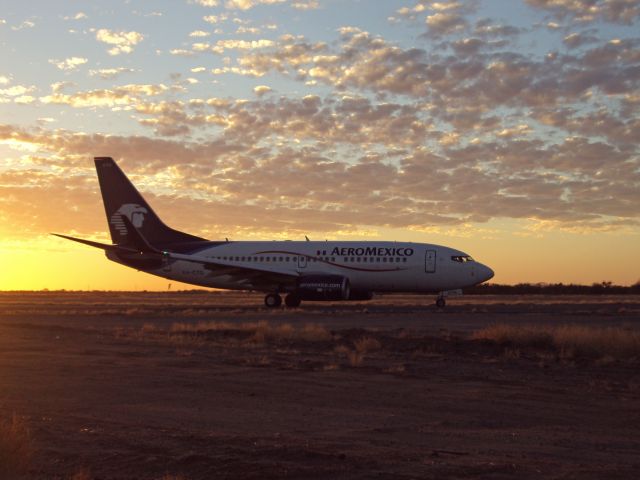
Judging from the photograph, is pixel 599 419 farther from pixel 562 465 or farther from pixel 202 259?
pixel 202 259

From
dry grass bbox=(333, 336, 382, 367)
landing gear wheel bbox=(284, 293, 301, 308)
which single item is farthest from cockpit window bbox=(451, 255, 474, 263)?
dry grass bbox=(333, 336, 382, 367)

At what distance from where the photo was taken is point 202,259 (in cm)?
4675

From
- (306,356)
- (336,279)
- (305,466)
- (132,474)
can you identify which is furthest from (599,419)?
(336,279)

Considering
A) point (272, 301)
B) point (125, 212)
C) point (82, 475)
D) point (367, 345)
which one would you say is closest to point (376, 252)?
point (272, 301)

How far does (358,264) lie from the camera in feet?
150

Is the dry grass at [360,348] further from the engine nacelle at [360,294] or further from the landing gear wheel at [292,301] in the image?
the engine nacelle at [360,294]

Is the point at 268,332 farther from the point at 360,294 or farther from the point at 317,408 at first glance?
the point at 360,294

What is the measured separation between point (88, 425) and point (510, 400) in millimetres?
6583

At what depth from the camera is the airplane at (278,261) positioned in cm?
4491

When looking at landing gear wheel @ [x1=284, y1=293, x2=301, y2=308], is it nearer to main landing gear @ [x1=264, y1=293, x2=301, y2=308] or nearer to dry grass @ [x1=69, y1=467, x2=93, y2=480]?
main landing gear @ [x1=264, y1=293, x2=301, y2=308]

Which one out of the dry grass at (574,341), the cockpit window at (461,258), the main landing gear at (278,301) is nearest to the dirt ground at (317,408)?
the dry grass at (574,341)

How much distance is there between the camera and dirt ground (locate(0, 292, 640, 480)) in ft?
26.8

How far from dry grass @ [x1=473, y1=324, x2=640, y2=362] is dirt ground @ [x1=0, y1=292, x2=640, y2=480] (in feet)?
2.84

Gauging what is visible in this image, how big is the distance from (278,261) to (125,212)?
34.4 feet
